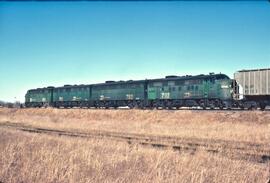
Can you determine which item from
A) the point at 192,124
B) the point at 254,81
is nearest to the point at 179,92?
the point at 254,81

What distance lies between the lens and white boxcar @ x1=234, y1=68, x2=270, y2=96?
31.3 m

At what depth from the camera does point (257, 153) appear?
542 inches

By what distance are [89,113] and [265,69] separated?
71.3 feet

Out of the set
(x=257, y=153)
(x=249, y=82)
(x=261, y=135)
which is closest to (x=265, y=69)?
(x=249, y=82)

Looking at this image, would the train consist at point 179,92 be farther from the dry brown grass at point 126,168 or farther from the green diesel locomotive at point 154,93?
the dry brown grass at point 126,168

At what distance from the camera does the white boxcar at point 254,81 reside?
31264mm

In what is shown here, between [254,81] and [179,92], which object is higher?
[254,81]

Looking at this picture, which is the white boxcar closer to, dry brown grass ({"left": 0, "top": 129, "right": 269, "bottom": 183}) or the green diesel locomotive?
the green diesel locomotive

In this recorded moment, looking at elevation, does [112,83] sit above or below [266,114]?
above

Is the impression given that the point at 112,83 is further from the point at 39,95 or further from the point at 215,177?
the point at 215,177

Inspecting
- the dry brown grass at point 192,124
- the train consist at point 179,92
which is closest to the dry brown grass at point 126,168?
the dry brown grass at point 192,124

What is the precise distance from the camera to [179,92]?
38.1 meters

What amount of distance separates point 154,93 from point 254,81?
12659 mm

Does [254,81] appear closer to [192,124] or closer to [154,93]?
[192,124]
